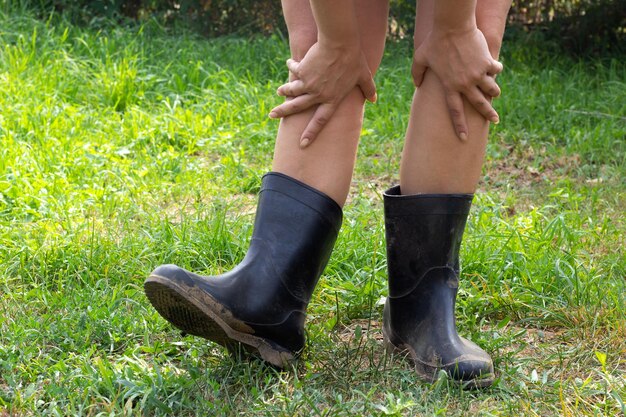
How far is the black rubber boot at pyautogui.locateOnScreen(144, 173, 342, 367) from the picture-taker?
71.3 inches

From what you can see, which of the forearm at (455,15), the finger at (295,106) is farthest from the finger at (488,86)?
the finger at (295,106)

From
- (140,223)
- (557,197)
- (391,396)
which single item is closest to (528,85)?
(557,197)

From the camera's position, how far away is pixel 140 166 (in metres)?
3.61

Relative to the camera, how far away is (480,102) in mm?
1915

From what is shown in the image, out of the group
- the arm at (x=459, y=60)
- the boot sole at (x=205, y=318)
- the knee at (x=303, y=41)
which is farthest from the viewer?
the knee at (x=303, y=41)

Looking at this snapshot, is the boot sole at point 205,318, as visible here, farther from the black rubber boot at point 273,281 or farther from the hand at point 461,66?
the hand at point 461,66

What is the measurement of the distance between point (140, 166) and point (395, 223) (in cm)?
186

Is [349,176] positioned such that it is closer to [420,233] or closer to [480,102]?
[420,233]

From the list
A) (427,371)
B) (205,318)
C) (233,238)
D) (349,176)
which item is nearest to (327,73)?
(349,176)

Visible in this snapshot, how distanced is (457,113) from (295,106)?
0.35 m

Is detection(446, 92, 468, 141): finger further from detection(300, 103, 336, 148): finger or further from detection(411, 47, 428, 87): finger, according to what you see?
detection(300, 103, 336, 148): finger

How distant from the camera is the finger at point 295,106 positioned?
1925mm

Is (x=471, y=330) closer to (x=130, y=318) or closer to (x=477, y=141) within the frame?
(x=477, y=141)

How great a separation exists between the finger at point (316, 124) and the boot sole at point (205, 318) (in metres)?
0.40
